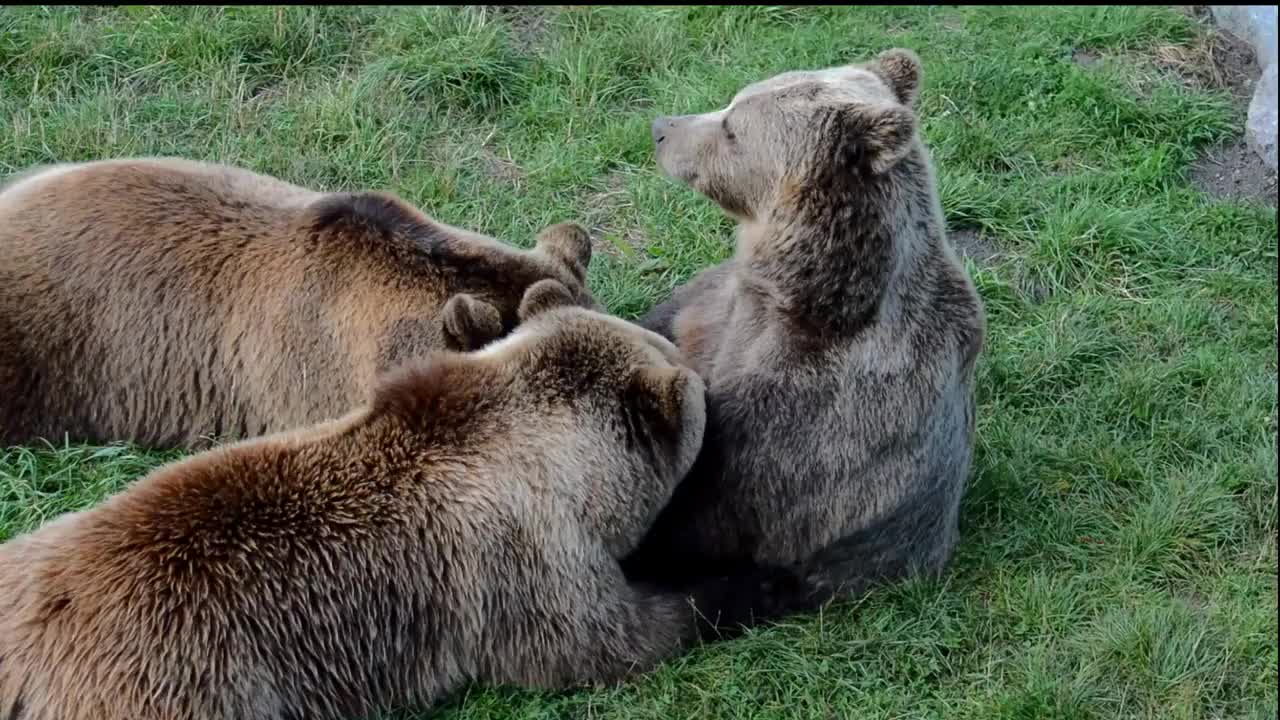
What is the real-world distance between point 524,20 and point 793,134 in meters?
3.87

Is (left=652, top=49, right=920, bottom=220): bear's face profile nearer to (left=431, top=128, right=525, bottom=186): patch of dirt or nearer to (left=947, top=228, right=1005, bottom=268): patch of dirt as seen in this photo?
(left=947, top=228, right=1005, bottom=268): patch of dirt

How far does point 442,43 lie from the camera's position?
8781mm

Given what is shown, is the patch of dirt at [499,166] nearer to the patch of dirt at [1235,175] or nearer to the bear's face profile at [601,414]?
the bear's face profile at [601,414]

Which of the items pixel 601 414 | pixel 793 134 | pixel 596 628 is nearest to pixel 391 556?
pixel 596 628

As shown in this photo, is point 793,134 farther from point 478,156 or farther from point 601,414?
point 478,156

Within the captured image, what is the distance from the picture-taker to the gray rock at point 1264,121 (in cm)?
815

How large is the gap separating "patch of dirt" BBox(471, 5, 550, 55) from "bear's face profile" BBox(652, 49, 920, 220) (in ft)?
9.19

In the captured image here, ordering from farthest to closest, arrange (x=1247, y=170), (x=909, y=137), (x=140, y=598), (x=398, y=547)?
1. (x=1247, y=170)
2. (x=909, y=137)
3. (x=398, y=547)
4. (x=140, y=598)

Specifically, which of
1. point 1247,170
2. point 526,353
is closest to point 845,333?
point 526,353

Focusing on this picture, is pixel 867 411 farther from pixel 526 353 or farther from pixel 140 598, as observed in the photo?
pixel 140 598

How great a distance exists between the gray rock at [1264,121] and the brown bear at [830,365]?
10.4 feet

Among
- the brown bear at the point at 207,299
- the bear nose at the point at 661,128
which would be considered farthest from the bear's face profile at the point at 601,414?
the bear nose at the point at 661,128

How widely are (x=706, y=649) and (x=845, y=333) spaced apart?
1.31m

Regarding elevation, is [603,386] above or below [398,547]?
above
